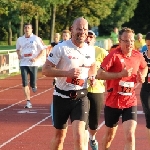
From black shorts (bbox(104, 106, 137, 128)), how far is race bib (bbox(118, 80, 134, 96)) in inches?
9.0

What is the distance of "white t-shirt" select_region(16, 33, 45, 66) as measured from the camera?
55.4ft

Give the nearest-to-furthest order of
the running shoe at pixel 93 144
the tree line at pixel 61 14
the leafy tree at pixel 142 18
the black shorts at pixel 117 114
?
the black shorts at pixel 117 114, the running shoe at pixel 93 144, the tree line at pixel 61 14, the leafy tree at pixel 142 18

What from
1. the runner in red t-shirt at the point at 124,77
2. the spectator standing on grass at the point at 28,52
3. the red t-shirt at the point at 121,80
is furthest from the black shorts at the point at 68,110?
the spectator standing on grass at the point at 28,52

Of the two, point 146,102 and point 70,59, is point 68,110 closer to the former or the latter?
point 70,59

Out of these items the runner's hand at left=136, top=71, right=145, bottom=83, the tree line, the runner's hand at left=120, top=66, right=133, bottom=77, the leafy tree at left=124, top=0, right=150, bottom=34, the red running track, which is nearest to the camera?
the runner's hand at left=120, top=66, right=133, bottom=77

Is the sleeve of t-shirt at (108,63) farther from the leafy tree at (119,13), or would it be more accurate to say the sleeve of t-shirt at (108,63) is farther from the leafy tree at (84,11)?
the leafy tree at (119,13)

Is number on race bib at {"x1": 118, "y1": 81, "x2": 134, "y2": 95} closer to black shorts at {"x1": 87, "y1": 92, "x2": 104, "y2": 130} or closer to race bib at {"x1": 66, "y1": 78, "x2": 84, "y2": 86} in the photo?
race bib at {"x1": 66, "y1": 78, "x2": 84, "y2": 86}

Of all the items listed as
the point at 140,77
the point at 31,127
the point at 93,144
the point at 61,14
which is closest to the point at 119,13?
the point at 61,14

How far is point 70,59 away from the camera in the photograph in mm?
8461

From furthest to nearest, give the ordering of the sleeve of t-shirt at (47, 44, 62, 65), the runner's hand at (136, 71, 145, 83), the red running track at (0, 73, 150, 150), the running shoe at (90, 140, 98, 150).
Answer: the red running track at (0, 73, 150, 150), the running shoe at (90, 140, 98, 150), the runner's hand at (136, 71, 145, 83), the sleeve of t-shirt at (47, 44, 62, 65)

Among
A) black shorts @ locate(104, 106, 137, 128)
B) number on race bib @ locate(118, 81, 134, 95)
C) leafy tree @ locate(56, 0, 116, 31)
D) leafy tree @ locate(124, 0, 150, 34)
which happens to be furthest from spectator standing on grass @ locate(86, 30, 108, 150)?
leafy tree @ locate(124, 0, 150, 34)

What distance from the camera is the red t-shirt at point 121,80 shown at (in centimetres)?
902

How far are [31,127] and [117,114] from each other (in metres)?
4.69

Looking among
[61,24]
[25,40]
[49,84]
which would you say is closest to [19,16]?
[61,24]
